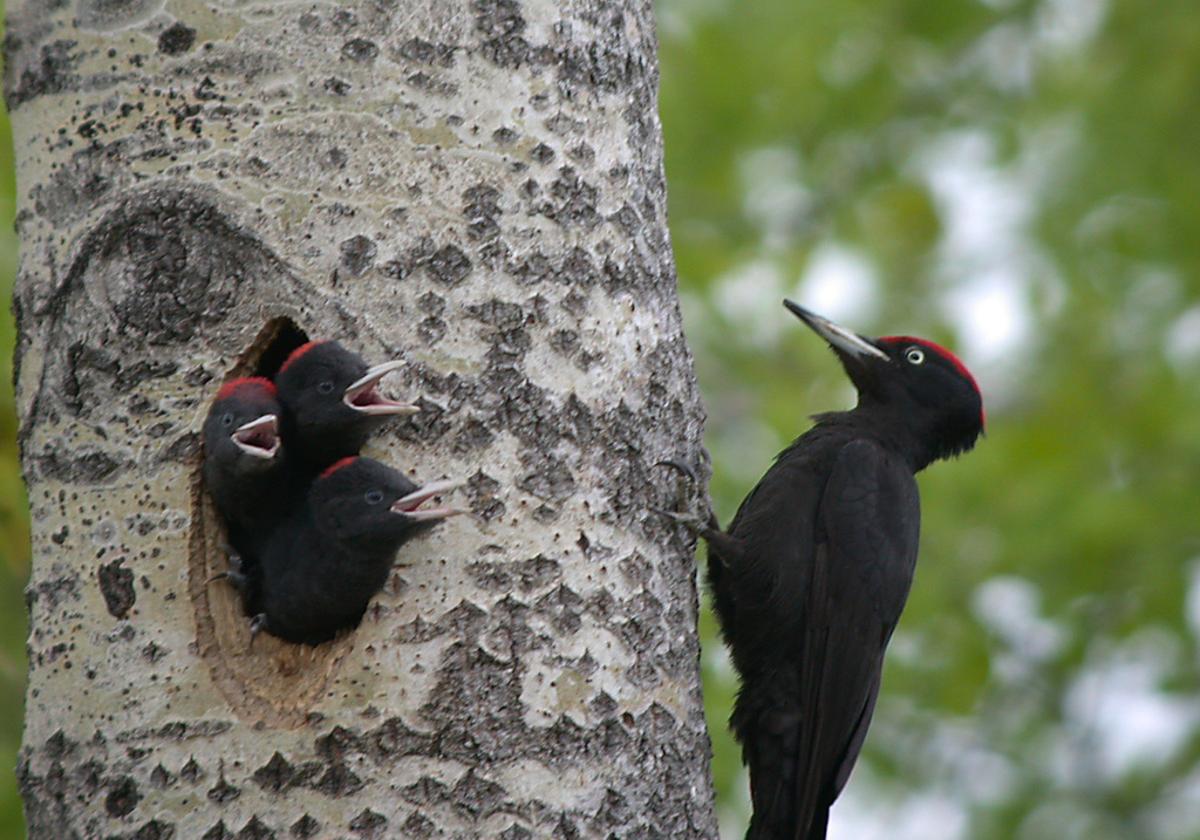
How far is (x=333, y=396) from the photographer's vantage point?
Result: 258cm

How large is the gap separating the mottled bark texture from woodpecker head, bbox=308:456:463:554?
0.07m

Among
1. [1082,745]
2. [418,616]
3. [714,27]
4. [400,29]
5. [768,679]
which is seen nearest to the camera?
[418,616]

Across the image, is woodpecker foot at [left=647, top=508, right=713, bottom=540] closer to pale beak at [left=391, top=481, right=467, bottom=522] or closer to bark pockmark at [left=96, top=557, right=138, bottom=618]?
pale beak at [left=391, top=481, right=467, bottom=522]

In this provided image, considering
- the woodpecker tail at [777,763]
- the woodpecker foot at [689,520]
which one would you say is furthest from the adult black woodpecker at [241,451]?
the woodpecker tail at [777,763]

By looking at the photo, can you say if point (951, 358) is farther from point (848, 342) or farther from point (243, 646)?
point (243, 646)

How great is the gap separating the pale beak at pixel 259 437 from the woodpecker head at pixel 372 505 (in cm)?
12

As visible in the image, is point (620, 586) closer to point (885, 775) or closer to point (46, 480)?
point (46, 480)

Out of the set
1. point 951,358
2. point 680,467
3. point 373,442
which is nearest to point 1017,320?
point 951,358

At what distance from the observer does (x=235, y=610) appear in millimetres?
2643

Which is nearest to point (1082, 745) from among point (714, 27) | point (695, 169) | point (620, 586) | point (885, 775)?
point (885, 775)

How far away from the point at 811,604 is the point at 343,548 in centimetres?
178

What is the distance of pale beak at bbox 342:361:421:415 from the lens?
101 inches

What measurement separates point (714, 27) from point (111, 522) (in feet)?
14.9

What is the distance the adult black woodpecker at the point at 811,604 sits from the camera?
12.6 ft
